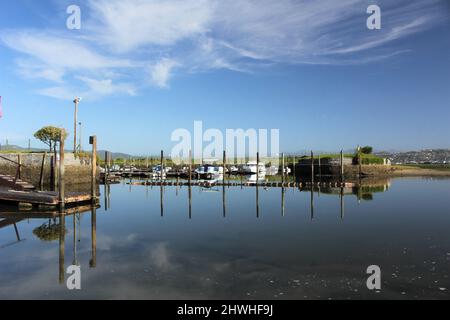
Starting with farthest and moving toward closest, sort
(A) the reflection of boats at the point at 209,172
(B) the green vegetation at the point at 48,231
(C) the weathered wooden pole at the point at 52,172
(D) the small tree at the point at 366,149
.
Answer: (D) the small tree at the point at 366,149 < (A) the reflection of boats at the point at 209,172 < (C) the weathered wooden pole at the point at 52,172 < (B) the green vegetation at the point at 48,231

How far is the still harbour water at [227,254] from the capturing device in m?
9.53

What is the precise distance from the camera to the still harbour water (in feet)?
31.3

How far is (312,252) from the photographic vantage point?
1325 centimetres

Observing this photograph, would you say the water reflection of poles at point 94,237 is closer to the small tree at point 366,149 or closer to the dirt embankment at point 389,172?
the dirt embankment at point 389,172

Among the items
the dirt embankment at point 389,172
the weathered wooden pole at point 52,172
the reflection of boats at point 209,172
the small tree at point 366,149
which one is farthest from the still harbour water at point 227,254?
the small tree at point 366,149

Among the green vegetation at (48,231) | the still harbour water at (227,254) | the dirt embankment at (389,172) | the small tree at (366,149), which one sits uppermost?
the small tree at (366,149)

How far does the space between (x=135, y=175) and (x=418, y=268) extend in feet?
206

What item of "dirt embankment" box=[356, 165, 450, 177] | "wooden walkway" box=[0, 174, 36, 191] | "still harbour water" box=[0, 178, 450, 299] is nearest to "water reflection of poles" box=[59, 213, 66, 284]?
"still harbour water" box=[0, 178, 450, 299]

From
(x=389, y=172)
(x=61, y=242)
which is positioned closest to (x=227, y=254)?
(x=61, y=242)

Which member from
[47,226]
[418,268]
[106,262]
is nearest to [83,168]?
[47,226]

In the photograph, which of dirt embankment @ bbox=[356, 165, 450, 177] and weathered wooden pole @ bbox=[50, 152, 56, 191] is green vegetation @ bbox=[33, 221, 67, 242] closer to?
weathered wooden pole @ bbox=[50, 152, 56, 191]

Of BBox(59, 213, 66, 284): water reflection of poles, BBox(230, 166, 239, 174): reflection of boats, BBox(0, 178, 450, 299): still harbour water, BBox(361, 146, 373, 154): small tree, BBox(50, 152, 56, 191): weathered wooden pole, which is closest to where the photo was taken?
BBox(0, 178, 450, 299): still harbour water

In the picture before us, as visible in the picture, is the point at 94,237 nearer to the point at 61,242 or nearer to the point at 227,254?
the point at 61,242

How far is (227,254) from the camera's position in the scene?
12.9 meters
